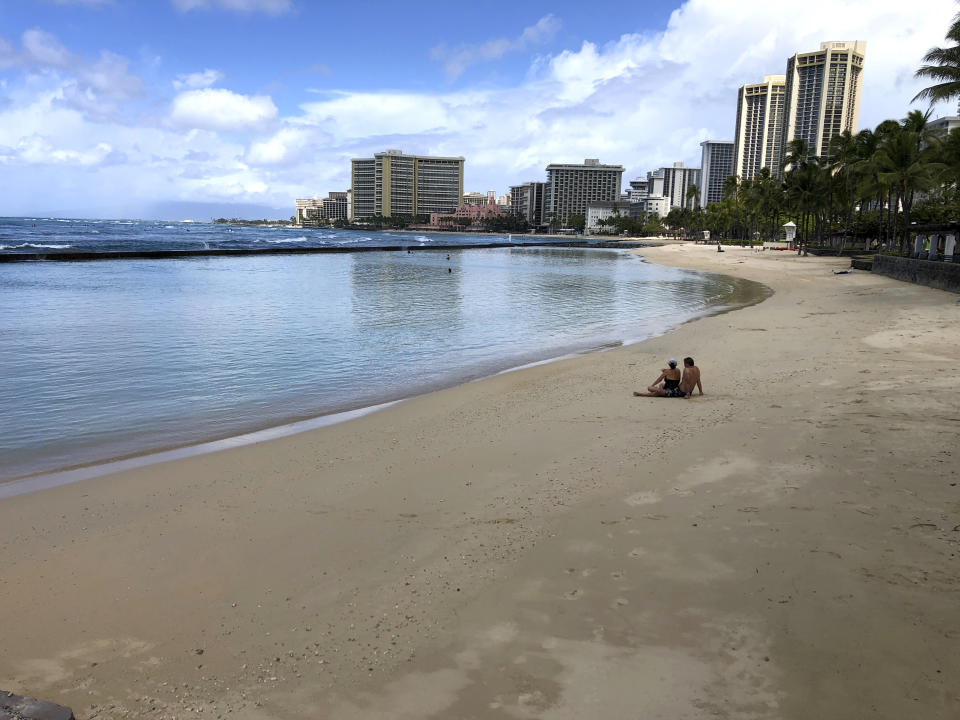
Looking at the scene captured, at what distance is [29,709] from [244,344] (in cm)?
1503

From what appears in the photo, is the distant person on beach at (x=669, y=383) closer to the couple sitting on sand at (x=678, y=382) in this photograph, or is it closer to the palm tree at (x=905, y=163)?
the couple sitting on sand at (x=678, y=382)

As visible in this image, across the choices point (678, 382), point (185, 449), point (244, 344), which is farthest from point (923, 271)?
point (185, 449)

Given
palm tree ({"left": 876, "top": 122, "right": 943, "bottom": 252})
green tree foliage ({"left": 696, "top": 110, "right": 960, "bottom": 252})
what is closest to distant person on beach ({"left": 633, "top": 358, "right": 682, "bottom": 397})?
green tree foliage ({"left": 696, "top": 110, "right": 960, "bottom": 252})

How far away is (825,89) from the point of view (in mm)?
158000

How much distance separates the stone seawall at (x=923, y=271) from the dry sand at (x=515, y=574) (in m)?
20.3

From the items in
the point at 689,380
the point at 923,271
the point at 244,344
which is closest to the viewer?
the point at 689,380

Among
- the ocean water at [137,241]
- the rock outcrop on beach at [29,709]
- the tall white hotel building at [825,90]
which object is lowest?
the rock outcrop on beach at [29,709]

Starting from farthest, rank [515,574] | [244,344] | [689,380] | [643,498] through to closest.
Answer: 1. [244,344]
2. [689,380]
3. [643,498]
4. [515,574]

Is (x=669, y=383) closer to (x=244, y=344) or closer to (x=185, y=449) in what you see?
(x=185, y=449)

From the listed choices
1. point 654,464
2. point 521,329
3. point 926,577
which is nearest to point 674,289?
point 521,329

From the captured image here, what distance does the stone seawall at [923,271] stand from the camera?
25.1 metres

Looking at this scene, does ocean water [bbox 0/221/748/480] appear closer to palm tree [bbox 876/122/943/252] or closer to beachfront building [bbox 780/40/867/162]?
palm tree [bbox 876/122/943/252]

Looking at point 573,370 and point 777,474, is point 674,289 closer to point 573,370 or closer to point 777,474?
point 573,370

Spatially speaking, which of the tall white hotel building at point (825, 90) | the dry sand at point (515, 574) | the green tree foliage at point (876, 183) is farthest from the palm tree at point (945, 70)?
the tall white hotel building at point (825, 90)
